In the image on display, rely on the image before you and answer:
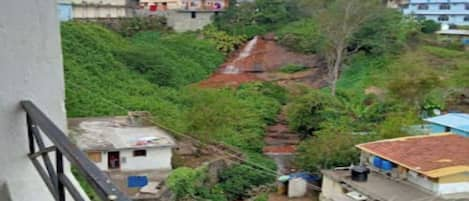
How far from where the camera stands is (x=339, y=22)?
17.9m

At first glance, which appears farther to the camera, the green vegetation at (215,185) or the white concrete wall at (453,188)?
the green vegetation at (215,185)

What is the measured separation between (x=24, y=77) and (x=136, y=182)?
7.86 metres

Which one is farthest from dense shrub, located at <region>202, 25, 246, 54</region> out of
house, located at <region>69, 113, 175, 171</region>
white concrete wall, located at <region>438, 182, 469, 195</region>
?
white concrete wall, located at <region>438, 182, 469, 195</region>

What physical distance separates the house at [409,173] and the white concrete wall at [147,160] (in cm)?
322

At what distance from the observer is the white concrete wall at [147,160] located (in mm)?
9617

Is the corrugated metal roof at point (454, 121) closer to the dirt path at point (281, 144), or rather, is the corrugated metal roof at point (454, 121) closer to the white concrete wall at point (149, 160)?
the dirt path at point (281, 144)

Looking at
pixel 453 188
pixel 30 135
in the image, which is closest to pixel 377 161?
pixel 453 188

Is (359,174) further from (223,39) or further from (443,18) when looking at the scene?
(443,18)

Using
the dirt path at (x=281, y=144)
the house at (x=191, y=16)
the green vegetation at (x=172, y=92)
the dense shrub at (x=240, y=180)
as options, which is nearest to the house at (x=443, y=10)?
the house at (x=191, y=16)

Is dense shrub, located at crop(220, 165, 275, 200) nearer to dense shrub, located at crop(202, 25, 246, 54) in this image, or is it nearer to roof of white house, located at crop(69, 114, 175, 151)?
roof of white house, located at crop(69, 114, 175, 151)

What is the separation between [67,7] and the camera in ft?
62.7

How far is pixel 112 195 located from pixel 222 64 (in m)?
20.5

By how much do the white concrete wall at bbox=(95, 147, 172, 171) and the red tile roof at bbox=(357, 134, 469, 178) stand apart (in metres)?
→ 3.99

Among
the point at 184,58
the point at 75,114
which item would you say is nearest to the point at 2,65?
the point at 75,114
